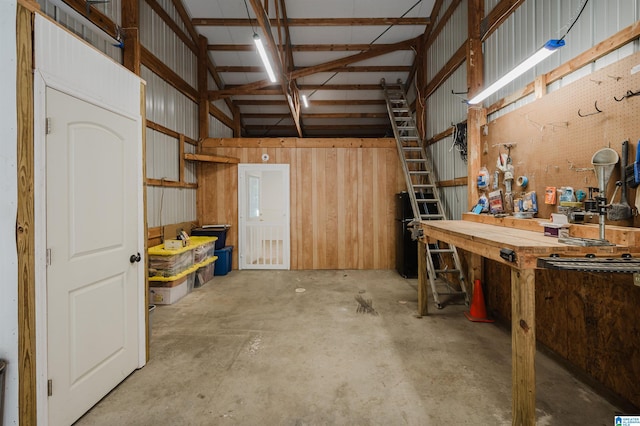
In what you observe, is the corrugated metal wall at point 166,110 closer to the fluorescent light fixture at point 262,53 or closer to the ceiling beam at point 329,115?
the fluorescent light fixture at point 262,53

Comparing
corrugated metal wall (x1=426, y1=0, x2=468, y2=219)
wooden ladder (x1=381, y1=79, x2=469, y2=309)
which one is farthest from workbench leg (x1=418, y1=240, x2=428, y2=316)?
corrugated metal wall (x1=426, y1=0, x2=468, y2=219)

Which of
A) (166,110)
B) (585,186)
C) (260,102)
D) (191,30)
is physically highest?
(191,30)

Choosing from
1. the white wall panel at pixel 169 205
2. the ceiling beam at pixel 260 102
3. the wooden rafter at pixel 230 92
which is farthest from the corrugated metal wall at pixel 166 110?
the ceiling beam at pixel 260 102

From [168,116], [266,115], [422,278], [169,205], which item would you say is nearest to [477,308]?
[422,278]

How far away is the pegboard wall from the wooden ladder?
125 centimetres

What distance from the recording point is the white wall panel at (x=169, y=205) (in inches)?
173

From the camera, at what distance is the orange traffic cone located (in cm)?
339

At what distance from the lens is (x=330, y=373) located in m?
2.38

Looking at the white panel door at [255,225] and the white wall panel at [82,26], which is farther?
the white panel door at [255,225]

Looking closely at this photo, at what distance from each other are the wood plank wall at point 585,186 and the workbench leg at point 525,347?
0.90m

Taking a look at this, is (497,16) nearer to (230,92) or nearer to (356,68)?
(356,68)

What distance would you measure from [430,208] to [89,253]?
4.78m

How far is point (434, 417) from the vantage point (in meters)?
1.89

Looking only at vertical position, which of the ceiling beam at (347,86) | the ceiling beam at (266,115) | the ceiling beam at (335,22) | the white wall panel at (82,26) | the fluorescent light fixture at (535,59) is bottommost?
the fluorescent light fixture at (535,59)
